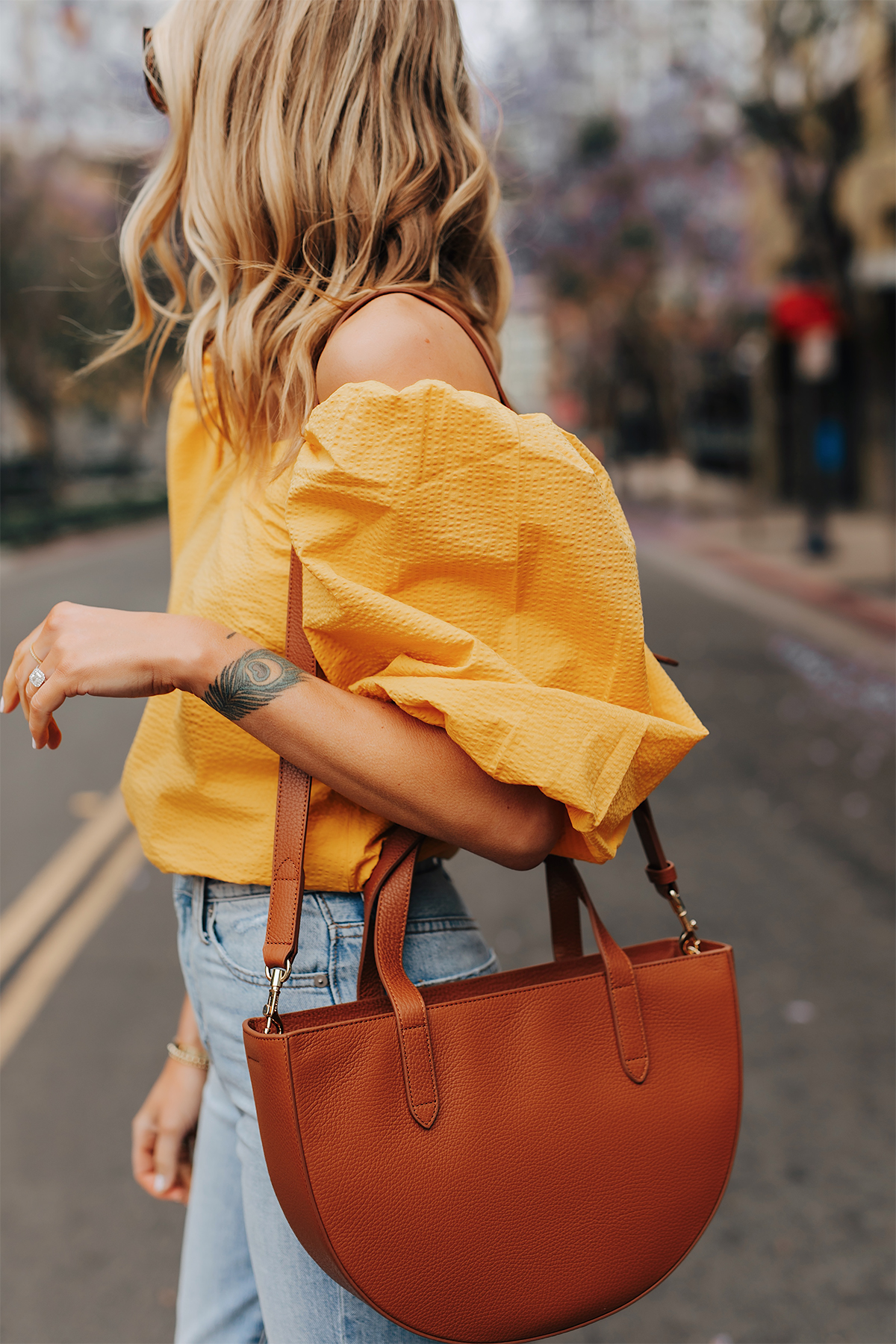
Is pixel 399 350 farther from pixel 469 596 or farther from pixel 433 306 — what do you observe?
pixel 469 596

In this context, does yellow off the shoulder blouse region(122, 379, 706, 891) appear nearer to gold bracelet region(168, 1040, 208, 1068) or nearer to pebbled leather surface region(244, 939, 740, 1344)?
pebbled leather surface region(244, 939, 740, 1344)

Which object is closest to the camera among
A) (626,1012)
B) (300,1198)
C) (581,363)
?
(300,1198)

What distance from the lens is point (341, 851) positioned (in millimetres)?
1169

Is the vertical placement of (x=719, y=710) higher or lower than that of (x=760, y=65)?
lower

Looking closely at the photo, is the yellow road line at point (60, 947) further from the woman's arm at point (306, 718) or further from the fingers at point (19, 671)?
the woman's arm at point (306, 718)

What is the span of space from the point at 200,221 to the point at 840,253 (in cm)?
1295

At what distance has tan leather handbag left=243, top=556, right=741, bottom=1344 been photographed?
102 cm

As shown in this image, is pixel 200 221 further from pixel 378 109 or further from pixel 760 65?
pixel 760 65

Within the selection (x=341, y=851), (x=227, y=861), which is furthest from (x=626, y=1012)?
(x=227, y=861)

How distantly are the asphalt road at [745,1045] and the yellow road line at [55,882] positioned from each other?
0.10 metres

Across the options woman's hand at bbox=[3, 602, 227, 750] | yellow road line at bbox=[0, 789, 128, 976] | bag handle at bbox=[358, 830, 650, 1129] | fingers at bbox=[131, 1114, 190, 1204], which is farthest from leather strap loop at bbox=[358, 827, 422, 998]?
yellow road line at bbox=[0, 789, 128, 976]

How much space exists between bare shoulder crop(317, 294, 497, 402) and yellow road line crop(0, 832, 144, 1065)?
2879mm

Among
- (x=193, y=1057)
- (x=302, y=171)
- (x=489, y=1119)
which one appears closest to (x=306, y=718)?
(x=489, y=1119)

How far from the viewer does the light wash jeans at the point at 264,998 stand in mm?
1158
